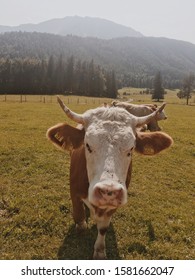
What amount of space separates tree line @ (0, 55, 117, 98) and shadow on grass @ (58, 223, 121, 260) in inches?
3420

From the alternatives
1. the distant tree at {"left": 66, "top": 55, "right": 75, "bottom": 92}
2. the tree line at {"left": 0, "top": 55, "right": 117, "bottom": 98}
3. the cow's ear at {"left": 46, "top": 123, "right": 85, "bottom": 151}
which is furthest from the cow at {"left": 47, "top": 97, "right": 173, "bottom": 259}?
the distant tree at {"left": 66, "top": 55, "right": 75, "bottom": 92}

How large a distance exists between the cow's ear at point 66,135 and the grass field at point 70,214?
222cm

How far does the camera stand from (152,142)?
5270 millimetres

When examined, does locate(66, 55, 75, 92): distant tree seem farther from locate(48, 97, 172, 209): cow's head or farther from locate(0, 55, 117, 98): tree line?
locate(48, 97, 172, 209): cow's head

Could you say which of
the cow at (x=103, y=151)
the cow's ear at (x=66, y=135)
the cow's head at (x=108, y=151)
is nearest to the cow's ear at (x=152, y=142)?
the cow at (x=103, y=151)

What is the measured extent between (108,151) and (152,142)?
1390 millimetres

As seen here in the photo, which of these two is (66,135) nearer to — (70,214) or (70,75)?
(70,214)

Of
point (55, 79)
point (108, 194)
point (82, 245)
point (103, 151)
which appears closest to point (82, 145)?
point (103, 151)

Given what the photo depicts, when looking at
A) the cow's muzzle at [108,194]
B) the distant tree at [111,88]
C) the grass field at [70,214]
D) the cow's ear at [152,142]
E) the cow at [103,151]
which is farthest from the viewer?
the distant tree at [111,88]

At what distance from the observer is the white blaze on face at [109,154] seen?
3848 mm

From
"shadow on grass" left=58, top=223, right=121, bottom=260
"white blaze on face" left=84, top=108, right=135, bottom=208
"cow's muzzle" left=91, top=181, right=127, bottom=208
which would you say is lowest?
"shadow on grass" left=58, top=223, right=121, bottom=260

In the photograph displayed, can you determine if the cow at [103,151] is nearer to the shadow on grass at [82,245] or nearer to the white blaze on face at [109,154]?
the white blaze on face at [109,154]

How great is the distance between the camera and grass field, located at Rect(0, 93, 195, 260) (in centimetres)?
599
